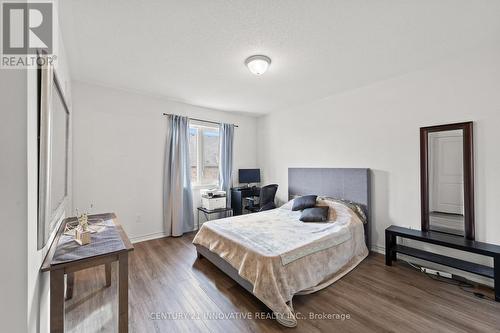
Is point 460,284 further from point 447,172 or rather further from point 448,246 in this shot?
point 447,172

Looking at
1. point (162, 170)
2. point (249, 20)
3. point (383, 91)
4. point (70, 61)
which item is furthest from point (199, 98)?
point (383, 91)

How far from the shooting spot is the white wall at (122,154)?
124 inches

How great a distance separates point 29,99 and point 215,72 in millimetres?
2148

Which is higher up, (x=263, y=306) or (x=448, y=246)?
(x=448, y=246)

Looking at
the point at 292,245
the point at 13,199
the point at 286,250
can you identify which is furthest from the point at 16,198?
the point at 292,245

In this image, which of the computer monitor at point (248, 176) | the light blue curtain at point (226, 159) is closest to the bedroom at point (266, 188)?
the light blue curtain at point (226, 159)

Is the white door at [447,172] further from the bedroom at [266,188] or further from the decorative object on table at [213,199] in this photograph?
the decorative object on table at [213,199]

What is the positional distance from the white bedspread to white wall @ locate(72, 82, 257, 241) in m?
1.43

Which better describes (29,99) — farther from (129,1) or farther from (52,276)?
(129,1)

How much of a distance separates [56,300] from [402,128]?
3.93 meters

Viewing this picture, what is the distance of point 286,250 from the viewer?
207 centimetres

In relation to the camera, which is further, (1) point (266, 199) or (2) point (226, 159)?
(2) point (226, 159)

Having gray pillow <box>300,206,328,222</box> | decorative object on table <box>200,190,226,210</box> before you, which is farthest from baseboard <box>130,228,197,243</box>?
gray pillow <box>300,206,328,222</box>

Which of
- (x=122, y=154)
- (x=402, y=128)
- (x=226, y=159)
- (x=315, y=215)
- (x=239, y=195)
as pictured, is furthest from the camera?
(x=226, y=159)
